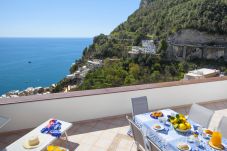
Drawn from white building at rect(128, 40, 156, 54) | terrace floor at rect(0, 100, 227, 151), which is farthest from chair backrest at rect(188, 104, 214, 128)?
white building at rect(128, 40, 156, 54)

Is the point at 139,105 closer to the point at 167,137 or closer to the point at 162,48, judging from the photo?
the point at 167,137

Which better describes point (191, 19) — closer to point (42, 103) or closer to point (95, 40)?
point (95, 40)

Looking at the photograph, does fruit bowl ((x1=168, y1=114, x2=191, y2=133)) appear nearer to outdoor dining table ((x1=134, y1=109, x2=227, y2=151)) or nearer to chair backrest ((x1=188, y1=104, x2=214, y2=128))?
outdoor dining table ((x1=134, y1=109, x2=227, y2=151))

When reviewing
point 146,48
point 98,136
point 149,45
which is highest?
point 149,45

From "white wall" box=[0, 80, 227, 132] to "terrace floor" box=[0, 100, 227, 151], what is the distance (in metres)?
0.17

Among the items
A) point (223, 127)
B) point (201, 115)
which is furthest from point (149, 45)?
point (223, 127)

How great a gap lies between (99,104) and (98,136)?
749 mm

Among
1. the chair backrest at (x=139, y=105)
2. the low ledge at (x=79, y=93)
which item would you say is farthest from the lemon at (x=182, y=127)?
the low ledge at (x=79, y=93)

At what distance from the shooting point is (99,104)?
3883 millimetres

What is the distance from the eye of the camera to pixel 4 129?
3.37 m

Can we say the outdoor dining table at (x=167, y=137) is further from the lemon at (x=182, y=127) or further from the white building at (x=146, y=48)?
the white building at (x=146, y=48)

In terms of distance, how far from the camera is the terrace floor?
2994mm

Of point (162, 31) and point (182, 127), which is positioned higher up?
point (162, 31)

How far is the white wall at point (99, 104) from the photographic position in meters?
3.43
